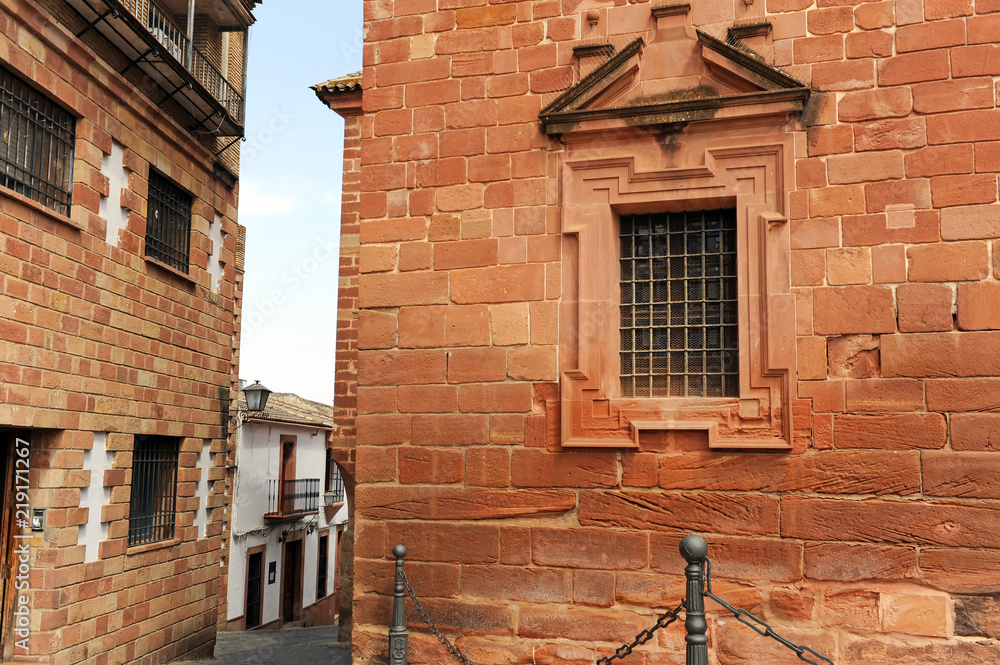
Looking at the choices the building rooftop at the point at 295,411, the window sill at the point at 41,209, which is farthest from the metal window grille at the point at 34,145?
the building rooftop at the point at 295,411

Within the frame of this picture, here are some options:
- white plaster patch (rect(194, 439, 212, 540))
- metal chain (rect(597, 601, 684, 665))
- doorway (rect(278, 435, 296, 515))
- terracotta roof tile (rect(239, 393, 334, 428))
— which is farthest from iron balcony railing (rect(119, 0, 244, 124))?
doorway (rect(278, 435, 296, 515))

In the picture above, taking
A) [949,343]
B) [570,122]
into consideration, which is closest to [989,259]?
[949,343]

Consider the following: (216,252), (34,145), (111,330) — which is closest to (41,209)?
(34,145)

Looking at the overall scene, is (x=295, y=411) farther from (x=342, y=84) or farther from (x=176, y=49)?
(x=342, y=84)

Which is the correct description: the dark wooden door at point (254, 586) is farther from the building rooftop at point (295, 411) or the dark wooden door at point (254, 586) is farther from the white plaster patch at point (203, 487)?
the white plaster patch at point (203, 487)

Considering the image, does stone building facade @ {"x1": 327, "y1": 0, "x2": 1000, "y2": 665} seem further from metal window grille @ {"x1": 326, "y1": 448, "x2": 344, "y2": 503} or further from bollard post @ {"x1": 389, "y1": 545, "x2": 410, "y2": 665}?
metal window grille @ {"x1": 326, "y1": 448, "x2": 344, "y2": 503}

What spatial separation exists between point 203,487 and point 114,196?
158 inches

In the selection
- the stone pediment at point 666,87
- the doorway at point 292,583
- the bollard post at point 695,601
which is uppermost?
the stone pediment at point 666,87

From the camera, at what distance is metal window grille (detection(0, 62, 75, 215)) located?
24.6ft

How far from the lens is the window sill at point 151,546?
9.25 metres

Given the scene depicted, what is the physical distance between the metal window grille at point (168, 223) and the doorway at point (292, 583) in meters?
11.2

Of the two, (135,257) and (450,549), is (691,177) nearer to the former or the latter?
(450,549)

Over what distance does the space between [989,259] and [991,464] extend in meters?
1.11

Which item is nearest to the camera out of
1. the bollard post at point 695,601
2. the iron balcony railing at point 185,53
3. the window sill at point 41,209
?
the bollard post at point 695,601
